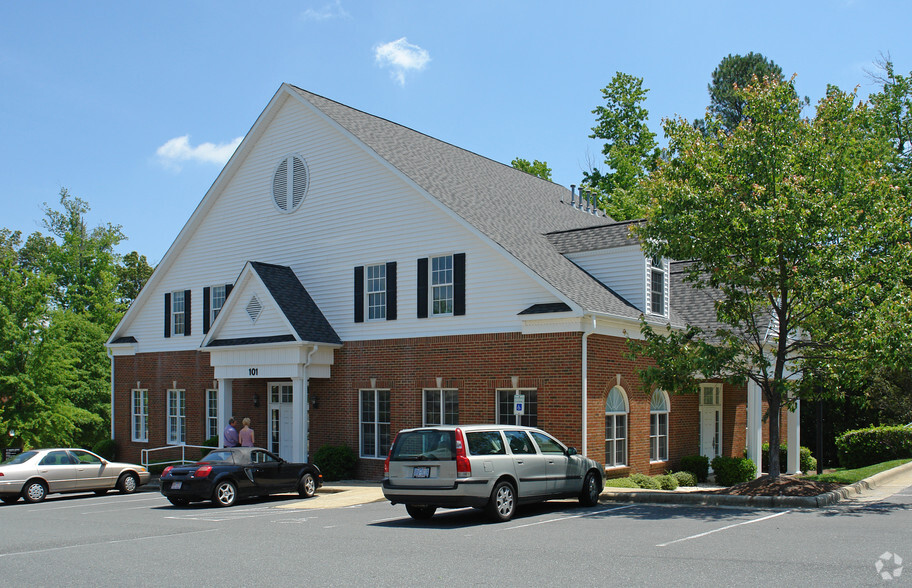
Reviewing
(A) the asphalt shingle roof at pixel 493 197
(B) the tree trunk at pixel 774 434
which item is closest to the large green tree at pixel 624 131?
(A) the asphalt shingle roof at pixel 493 197

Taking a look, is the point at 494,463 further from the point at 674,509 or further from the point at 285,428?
the point at 285,428

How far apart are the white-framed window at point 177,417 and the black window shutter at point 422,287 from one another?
1074 cm

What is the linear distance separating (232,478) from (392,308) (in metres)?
7.04

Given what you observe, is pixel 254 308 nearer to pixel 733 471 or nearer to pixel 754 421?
pixel 733 471

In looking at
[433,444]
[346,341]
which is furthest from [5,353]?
[433,444]

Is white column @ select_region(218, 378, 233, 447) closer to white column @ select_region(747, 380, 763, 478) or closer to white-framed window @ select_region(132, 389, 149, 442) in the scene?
white-framed window @ select_region(132, 389, 149, 442)

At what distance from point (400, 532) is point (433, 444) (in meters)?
1.64

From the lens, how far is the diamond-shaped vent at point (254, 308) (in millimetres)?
25328

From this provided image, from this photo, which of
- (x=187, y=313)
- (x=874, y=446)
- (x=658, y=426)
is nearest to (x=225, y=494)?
(x=658, y=426)

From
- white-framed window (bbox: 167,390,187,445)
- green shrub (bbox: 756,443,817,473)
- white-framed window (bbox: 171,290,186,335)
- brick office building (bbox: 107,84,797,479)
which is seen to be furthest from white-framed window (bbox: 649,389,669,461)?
white-framed window (bbox: 171,290,186,335)

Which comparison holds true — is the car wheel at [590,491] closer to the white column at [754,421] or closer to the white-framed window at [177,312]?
the white column at [754,421]

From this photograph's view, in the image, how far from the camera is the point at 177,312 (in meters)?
30.4

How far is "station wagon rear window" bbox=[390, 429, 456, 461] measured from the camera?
1423cm

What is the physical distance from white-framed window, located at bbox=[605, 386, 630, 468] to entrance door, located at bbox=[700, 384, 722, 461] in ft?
18.6
